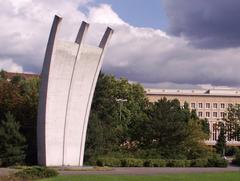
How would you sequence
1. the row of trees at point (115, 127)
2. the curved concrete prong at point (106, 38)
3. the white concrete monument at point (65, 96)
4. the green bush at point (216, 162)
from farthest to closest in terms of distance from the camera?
the green bush at point (216, 162) < the row of trees at point (115, 127) < the curved concrete prong at point (106, 38) < the white concrete monument at point (65, 96)

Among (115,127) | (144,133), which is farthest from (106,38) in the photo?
(115,127)

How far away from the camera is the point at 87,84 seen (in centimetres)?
4612

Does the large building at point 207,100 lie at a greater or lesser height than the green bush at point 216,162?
greater

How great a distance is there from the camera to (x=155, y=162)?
5488cm

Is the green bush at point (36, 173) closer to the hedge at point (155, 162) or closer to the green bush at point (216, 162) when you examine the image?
the hedge at point (155, 162)

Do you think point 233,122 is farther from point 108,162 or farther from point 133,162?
point 108,162

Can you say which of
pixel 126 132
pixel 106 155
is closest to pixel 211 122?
pixel 126 132

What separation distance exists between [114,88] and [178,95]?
274 feet

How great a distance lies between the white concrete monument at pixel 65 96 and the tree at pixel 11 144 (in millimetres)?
2713

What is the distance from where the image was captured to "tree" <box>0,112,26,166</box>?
46.2 metres

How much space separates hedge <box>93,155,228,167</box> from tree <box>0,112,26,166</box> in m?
8.45

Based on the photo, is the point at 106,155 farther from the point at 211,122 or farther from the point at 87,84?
Result: the point at 211,122

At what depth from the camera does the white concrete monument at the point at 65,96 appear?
141 feet

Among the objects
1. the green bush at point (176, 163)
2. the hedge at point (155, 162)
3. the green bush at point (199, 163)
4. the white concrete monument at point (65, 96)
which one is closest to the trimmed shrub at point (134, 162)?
the hedge at point (155, 162)
